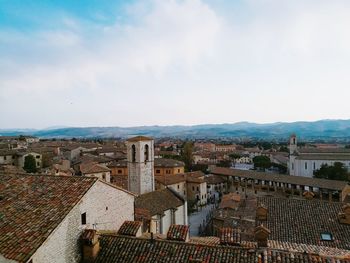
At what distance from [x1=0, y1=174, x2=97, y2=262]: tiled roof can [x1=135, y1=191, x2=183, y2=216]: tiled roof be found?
60.9 ft

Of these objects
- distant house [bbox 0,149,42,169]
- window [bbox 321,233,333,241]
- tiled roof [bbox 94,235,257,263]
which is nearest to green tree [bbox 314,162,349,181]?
window [bbox 321,233,333,241]

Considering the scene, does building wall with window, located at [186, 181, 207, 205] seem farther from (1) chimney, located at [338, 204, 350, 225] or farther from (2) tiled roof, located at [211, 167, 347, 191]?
(1) chimney, located at [338, 204, 350, 225]

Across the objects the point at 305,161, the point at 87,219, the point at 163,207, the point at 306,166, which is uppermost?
the point at 87,219

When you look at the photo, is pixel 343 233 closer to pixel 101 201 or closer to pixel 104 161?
pixel 101 201

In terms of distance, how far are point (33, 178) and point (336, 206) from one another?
18.8 m

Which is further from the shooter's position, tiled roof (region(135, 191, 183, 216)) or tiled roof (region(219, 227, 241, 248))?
tiled roof (region(135, 191, 183, 216))

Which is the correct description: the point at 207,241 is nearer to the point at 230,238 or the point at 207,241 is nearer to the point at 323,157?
the point at 230,238

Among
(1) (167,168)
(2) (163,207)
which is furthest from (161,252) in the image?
(1) (167,168)

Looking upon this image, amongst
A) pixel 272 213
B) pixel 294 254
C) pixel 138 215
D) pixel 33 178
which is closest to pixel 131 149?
pixel 138 215

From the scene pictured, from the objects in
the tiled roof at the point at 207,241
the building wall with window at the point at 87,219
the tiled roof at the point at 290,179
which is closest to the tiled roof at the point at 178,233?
the tiled roof at the point at 207,241

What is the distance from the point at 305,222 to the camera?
20.4 metres

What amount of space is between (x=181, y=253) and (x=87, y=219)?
4.19 m

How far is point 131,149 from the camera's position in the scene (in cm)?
4191

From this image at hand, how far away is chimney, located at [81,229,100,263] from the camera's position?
40.3 feet
